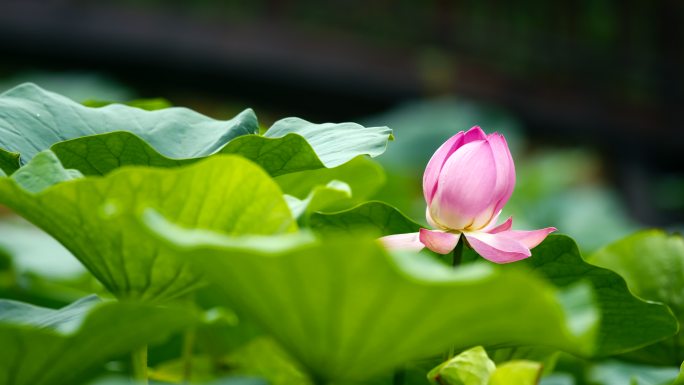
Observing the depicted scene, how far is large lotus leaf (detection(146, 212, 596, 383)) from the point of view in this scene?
0.28 meters

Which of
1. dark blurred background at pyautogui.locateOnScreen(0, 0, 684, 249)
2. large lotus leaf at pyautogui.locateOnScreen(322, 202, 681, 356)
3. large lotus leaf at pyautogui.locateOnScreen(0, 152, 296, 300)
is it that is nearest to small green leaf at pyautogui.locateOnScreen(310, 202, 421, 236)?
large lotus leaf at pyautogui.locateOnScreen(322, 202, 681, 356)

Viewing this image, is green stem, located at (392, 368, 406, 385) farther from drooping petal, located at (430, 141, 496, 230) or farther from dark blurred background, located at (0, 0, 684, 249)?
dark blurred background, located at (0, 0, 684, 249)

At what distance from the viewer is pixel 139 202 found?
0.36m

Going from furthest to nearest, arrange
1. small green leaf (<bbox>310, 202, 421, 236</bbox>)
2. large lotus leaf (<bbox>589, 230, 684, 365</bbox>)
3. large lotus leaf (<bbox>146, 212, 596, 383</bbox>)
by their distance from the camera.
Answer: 1. large lotus leaf (<bbox>589, 230, 684, 365</bbox>)
2. small green leaf (<bbox>310, 202, 421, 236</bbox>)
3. large lotus leaf (<bbox>146, 212, 596, 383</bbox>)

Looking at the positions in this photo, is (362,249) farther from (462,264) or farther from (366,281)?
(462,264)

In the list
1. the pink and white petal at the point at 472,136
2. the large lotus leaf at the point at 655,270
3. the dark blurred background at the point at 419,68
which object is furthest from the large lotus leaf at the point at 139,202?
the dark blurred background at the point at 419,68

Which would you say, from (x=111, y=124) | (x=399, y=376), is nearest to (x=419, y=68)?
(x=111, y=124)

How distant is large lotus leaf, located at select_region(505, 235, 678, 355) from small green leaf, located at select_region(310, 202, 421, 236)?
0.07m

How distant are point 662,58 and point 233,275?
17.0 ft

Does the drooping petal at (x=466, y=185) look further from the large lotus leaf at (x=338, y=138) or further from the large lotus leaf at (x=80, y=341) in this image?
the large lotus leaf at (x=80, y=341)

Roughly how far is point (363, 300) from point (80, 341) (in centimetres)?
11

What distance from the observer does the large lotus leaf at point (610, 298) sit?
0.47 meters

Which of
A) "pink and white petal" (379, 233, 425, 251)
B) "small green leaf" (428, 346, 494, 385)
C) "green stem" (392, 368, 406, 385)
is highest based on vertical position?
"pink and white petal" (379, 233, 425, 251)

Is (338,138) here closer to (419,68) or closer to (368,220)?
(368,220)
